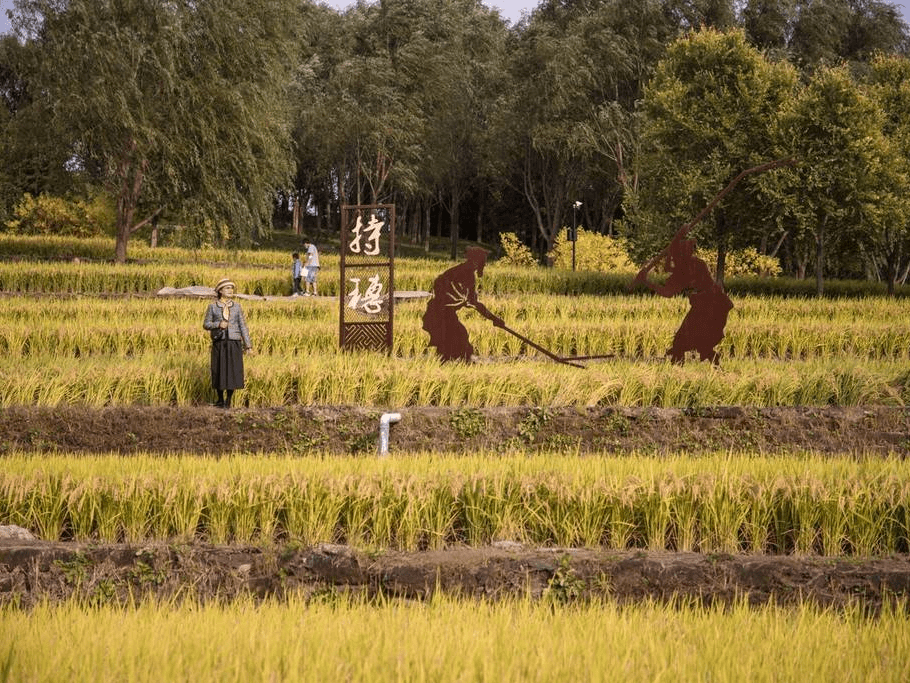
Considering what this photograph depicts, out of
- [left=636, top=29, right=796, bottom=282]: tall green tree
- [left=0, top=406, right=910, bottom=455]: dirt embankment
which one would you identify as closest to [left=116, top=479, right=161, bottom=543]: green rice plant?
[left=0, top=406, right=910, bottom=455]: dirt embankment

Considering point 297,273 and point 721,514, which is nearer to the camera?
point 721,514

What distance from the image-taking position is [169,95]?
27.5 metres

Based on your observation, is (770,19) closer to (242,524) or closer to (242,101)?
(242,101)

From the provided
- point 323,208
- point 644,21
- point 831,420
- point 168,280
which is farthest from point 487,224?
point 831,420

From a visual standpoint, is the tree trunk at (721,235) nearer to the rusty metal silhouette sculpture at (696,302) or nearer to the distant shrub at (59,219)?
the rusty metal silhouette sculpture at (696,302)

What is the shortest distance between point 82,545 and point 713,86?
83.2 feet

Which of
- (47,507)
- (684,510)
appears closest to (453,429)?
(684,510)

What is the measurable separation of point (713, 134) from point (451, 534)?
74.9 feet

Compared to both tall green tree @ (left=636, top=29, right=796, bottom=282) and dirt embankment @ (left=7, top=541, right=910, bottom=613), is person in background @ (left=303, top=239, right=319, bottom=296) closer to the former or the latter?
tall green tree @ (left=636, top=29, right=796, bottom=282)

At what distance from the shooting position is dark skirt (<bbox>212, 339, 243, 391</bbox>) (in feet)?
33.7

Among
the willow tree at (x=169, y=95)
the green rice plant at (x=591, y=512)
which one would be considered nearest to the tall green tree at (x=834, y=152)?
the willow tree at (x=169, y=95)

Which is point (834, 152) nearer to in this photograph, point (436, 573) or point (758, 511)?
point (758, 511)

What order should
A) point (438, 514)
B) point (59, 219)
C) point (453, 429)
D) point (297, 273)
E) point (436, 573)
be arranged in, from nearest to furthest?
point (436, 573), point (438, 514), point (453, 429), point (297, 273), point (59, 219)

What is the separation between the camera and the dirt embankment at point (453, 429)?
9.72 m
